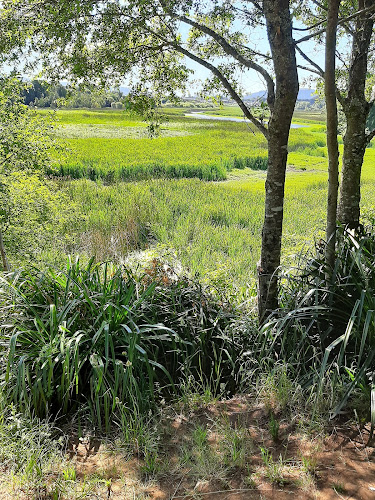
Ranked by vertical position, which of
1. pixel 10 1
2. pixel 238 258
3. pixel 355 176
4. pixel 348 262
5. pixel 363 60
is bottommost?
pixel 238 258

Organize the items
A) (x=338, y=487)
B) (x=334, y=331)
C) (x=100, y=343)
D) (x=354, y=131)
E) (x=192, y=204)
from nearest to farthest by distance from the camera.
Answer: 1. (x=338, y=487)
2. (x=100, y=343)
3. (x=334, y=331)
4. (x=354, y=131)
5. (x=192, y=204)

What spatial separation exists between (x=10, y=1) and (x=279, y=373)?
3.85 meters

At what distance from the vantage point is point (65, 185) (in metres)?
13.7

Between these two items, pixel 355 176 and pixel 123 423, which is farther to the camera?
pixel 355 176

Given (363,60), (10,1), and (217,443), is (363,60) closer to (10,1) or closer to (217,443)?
(10,1)

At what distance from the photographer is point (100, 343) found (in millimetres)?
3117

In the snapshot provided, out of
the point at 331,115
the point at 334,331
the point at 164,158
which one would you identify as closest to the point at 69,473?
the point at 334,331

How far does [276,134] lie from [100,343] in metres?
2.30

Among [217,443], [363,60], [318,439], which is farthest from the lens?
[363,60]

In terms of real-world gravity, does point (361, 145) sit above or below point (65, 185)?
above

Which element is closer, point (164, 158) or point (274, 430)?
point (274, 430)

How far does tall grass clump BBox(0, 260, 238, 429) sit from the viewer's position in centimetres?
286

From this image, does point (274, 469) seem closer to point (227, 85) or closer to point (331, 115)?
point (331, 115)

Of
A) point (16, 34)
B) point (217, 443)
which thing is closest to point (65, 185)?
point (16, 34)
